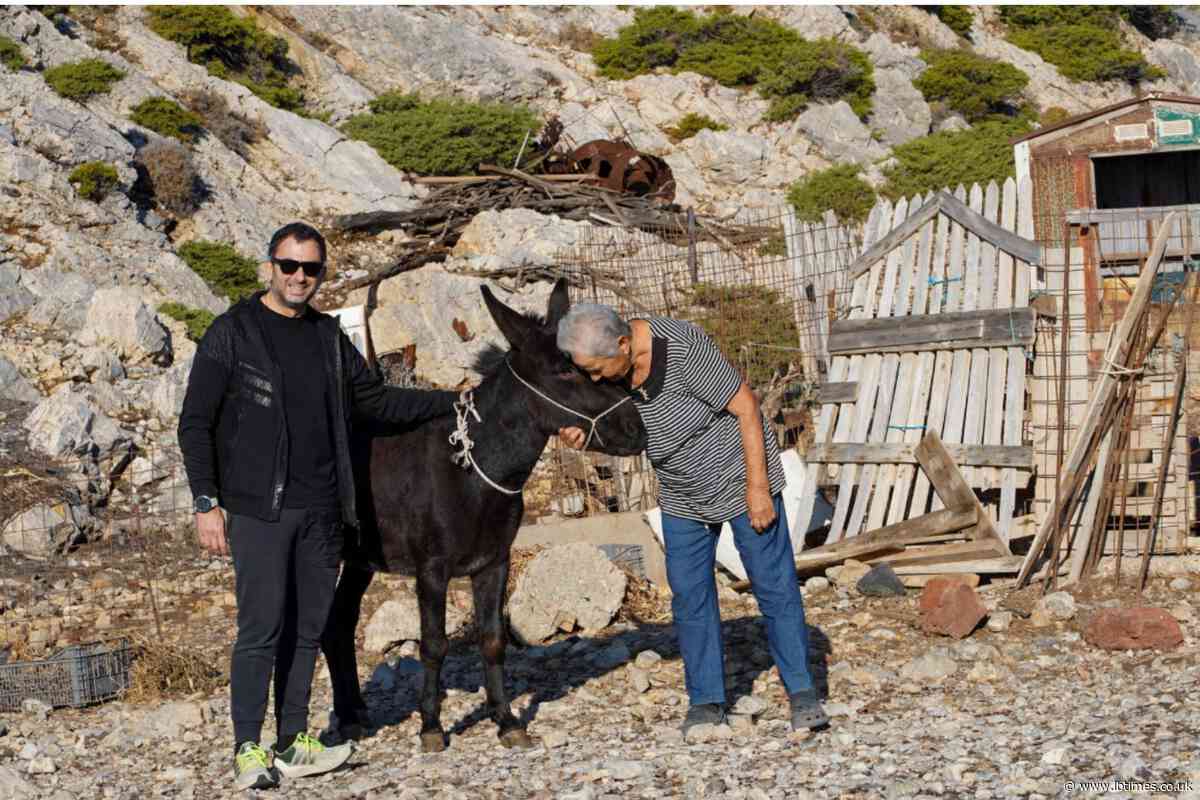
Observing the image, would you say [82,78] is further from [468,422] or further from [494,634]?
[494,634]

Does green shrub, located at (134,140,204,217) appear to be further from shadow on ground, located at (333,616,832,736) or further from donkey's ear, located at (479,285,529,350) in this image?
donkey's ear, located at (479,285,529,350)

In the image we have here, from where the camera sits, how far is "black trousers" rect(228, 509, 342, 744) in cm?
512

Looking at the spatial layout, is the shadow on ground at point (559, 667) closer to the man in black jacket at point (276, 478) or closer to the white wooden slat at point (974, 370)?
the man in black jacket at point (276, 478)

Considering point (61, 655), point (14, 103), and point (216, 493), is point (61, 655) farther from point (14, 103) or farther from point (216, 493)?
point (14, 103)

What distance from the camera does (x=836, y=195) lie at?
93.9ft

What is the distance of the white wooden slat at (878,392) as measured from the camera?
9492mm

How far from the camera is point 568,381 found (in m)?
5.58

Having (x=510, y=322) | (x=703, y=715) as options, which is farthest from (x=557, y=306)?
(x=703, y=715)

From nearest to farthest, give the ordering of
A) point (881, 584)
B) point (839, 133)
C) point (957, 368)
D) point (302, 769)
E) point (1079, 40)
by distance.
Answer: point (302, 769), point (881, 584), point (957, 368), point (839, 133), point (1079, 40)

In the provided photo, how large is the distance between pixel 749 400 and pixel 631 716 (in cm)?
184

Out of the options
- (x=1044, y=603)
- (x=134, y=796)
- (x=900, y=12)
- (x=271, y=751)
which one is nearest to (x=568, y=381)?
(x=271, y=751)

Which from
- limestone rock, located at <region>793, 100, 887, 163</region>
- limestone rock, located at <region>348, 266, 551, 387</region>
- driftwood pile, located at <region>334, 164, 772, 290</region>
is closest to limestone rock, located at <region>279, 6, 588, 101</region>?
limestone rock, located at <region>793, 100, 887, 163</region>

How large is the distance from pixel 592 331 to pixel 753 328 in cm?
797

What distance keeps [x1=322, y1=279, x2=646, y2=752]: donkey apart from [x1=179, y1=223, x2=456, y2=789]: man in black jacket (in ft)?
1.64
